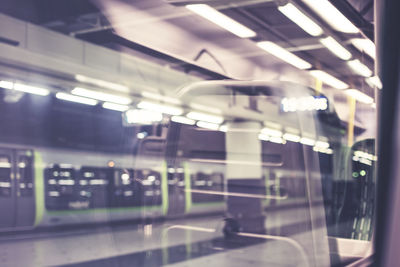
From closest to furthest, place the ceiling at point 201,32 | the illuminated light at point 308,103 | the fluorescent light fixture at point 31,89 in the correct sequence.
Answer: the illuminated light at point 308,103 → the ceiling at point 201,32 → the fluorescent light fixture at point 31,89

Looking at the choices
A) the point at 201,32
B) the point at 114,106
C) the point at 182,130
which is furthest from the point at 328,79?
the point at 114,106

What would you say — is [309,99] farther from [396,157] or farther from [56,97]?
[56,97]

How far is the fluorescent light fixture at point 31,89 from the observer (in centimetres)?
785

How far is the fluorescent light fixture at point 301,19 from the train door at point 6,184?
6.19m

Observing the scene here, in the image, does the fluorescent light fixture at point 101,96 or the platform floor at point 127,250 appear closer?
the platform floor at point 127,250

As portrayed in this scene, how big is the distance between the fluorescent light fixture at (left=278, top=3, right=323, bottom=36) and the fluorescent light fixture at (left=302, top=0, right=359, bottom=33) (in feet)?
0.53

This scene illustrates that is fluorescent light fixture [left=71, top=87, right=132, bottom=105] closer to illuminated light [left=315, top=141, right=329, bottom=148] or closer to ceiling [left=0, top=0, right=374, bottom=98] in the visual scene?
ceiling [left=0, top=0, right=374, bottom=98]

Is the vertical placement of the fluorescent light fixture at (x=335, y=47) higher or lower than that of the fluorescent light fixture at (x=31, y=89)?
lower

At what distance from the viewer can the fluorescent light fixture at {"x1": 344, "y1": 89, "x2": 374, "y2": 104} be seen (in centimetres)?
247

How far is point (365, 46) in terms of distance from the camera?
2760mm

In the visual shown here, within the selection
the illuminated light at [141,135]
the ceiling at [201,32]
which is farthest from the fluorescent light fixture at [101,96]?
the illuminated light at [141,135]

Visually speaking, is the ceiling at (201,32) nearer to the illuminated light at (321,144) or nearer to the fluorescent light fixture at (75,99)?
the illuminated light at (321,144)

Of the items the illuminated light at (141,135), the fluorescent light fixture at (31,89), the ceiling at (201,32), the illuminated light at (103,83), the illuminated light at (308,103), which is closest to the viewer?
the illuminated light at (308,103)

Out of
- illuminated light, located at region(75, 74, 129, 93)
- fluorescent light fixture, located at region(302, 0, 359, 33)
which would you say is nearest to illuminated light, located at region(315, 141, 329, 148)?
fluorescent light fixture, located at region(302, 0, 359, 33)
